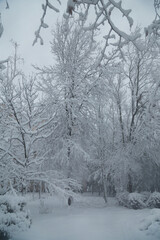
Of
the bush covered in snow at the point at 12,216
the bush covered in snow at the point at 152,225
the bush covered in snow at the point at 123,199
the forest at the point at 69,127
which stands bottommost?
the bush covered in snow at the point at 123,199

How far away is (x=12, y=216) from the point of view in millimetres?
5473

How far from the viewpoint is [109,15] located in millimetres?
2201

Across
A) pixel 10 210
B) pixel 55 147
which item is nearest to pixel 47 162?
pixel 55 147

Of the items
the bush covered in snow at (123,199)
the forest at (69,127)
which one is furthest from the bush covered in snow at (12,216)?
the bush covered in snow at (123,199)

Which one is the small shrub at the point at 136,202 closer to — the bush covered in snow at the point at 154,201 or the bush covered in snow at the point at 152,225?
the bush covered in snow at the point at 154,201

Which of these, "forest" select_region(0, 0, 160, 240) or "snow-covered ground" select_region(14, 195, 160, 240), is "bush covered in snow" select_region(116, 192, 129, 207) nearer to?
"forest" select_region(0, 0, 160, 240)

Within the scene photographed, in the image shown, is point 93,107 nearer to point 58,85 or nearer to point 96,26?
point 58,85

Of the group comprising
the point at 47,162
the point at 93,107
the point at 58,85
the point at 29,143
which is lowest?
the point at 47,162

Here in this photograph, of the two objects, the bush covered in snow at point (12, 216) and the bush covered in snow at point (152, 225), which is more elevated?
the bush covered in snow at point (12, 216)

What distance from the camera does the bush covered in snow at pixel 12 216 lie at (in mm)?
5294

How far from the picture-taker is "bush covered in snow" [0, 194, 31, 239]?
17.4ft

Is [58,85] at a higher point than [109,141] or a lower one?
higher

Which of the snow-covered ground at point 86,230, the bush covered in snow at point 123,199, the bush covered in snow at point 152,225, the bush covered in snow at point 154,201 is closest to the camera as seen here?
the snow-covered ground at point 86,230

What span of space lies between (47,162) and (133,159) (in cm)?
574
